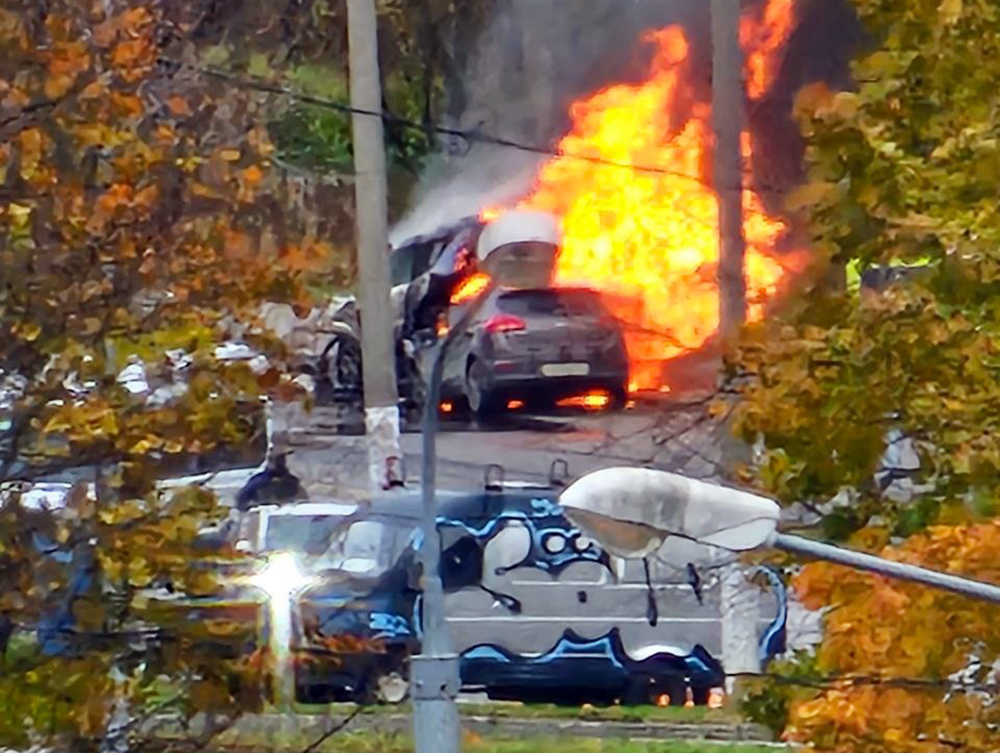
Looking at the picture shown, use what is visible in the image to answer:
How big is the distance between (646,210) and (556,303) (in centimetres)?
171

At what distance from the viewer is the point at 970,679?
7.52 m

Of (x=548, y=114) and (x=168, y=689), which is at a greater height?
(x=548, y=114)

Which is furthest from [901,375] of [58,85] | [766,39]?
[766,39]

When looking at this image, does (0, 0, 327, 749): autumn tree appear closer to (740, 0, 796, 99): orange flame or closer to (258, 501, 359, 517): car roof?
(258, 501, 359, 517): car roof

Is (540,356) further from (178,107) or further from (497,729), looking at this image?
(178,107)

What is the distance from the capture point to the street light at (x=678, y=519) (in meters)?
4.56

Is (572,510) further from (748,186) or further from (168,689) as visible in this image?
(748,186)

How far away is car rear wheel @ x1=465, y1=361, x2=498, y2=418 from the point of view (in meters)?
19.3

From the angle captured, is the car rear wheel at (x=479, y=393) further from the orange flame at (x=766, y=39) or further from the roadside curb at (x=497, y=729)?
the roadside curb at (x=497, y=729)

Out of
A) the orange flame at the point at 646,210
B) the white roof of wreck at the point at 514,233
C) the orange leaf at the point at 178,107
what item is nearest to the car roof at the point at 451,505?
the orange flame at the point at 646,210

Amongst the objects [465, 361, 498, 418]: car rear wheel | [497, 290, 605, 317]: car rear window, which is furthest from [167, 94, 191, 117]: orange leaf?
[465, 361, 498, 418]: car rear wheel

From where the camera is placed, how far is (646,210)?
17.5 metres

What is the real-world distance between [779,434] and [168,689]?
2948mm

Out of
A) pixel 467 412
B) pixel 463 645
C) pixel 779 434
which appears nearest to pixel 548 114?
pixel 467 412
